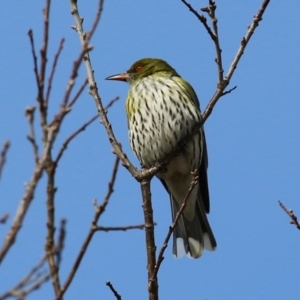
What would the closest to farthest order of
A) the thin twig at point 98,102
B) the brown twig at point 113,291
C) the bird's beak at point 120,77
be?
the brown twig at point 113,291, the thin twig at point 98,102, the bird's beak at point 120,77

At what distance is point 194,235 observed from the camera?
6316 millimetres

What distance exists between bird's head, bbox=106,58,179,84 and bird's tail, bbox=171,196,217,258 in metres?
1.33

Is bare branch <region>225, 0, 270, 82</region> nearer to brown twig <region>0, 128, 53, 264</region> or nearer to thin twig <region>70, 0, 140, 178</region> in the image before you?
thin twig <region>70, 0, 140, 178</region>

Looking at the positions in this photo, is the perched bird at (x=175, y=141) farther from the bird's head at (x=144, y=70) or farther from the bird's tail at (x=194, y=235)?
the bird's head at (x=144, y=70)

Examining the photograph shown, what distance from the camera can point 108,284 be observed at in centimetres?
354

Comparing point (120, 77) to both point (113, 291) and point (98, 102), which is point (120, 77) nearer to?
point (98, 102)

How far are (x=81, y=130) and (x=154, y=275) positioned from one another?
1.47 meters

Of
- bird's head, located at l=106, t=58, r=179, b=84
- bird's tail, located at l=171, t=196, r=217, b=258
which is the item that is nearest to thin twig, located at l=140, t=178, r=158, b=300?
bird's tail, located at l=171, t=196, r=217, b=258

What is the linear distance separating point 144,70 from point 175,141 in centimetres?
139

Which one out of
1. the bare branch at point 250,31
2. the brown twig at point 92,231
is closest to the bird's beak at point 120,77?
the bare branch at point 250,31

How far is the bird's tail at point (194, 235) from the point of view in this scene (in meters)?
6.13

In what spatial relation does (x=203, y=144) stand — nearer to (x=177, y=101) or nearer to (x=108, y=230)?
(x=177, y=101)

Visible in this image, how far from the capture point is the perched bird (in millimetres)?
5949

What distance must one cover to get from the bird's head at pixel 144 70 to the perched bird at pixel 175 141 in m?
0.22
